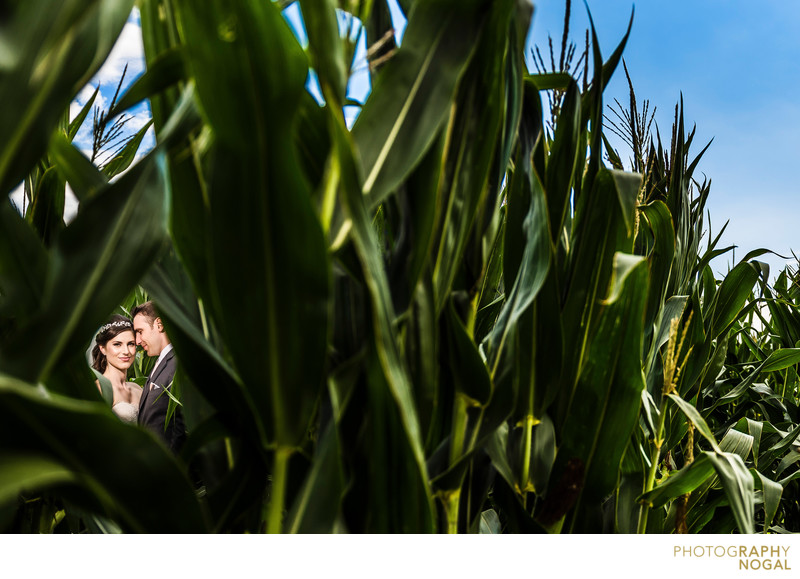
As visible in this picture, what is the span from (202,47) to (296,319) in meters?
0.12

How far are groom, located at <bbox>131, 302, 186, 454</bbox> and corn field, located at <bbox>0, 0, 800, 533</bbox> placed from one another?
903mm

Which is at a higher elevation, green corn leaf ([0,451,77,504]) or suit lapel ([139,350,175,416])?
green corn leaf ([0,451,77,504])

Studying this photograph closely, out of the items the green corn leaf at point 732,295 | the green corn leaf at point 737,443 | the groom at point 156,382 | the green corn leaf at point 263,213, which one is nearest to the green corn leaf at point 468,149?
the green corn leaf at point 263,213

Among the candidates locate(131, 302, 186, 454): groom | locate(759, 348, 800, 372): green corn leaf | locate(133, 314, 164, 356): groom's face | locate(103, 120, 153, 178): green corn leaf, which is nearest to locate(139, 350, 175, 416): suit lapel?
locate(131, 302, 186, 454): groom

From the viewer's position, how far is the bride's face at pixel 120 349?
197 cm

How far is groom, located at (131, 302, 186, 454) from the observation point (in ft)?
4.52

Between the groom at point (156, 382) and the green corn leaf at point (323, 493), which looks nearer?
the green corn leaf at point (323, 493)

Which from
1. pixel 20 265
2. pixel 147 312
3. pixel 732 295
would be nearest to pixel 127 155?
pixel 20 265

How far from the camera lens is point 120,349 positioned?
1981 millimetres

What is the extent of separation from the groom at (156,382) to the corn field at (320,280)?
0.90 metres

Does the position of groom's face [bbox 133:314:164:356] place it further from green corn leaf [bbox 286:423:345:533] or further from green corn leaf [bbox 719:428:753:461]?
green corn leaf [bbox 286:423:345:533]

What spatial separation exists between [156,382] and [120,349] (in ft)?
1.88

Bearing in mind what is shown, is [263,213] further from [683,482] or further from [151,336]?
[151,336]

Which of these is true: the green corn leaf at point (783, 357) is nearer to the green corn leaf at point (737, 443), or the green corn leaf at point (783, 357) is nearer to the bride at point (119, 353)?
the green corn leaf at point (737, 443)
